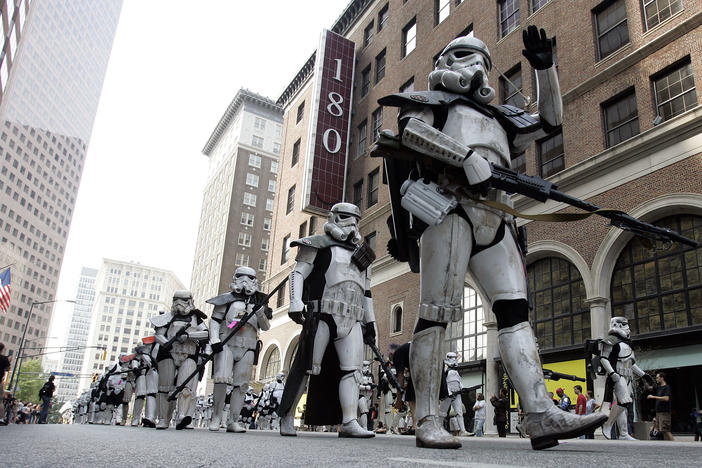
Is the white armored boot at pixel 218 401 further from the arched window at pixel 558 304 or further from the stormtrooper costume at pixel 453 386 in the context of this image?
the arched window at pixel 558 304

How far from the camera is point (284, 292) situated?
139ft

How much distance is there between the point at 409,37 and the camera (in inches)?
1298

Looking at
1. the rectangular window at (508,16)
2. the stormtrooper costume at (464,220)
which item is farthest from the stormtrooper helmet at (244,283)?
the rectangular window at (508,16)

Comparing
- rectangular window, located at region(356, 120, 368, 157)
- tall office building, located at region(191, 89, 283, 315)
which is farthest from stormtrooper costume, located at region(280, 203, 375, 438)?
tall office building, located at region(191, 89, 283, 315)

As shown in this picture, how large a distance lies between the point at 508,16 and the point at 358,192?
1309 centimetres

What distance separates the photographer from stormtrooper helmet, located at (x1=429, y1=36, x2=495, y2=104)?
4445 millimetres

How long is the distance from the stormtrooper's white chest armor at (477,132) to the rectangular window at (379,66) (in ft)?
103

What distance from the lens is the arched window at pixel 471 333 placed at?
907 inches

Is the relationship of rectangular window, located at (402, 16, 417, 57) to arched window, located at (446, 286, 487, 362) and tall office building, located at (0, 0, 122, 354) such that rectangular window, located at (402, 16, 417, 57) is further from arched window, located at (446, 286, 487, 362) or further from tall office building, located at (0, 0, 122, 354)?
tall office building, located at (0, 0, 122, 354)

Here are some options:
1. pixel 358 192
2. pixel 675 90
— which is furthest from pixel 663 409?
pixel 358 192

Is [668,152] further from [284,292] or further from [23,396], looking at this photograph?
[23,396]

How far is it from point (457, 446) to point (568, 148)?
18320mm

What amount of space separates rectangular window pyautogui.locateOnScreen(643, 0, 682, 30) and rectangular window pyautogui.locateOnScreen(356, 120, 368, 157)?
18328mm

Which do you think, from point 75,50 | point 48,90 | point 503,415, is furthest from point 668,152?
point 75,50
